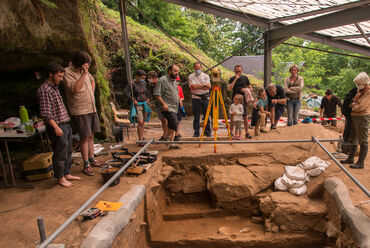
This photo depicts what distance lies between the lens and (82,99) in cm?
386

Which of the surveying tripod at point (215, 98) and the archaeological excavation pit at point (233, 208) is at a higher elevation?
the surveying tripod at point (215, 98)

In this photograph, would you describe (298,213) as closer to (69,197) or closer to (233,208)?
(233,208)

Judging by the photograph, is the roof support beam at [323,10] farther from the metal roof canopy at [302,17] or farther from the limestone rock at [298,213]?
the limestone rock at [298,213]

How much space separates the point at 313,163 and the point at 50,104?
4.55 m

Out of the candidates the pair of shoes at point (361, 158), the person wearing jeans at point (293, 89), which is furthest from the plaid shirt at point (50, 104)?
the person wearing jeans at point (293, 89)

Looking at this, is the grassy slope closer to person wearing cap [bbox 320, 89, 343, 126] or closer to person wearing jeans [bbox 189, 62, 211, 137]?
person wearing jeans [bbox 189, 62, 211, 137]

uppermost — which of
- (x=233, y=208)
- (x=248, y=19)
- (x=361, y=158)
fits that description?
(x=248, y=19)

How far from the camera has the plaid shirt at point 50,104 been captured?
333 cm

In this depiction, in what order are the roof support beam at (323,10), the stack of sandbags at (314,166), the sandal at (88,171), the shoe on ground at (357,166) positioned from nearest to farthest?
the sandal at (88,171), the shoe on ground at (357,166), the stack of sandbags at (314,166), the roof support beam at (323,10)

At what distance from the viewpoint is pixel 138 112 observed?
17.9ft

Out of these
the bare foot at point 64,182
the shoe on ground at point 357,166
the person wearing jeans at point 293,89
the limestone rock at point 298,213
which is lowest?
the limestone rock at point 298,213

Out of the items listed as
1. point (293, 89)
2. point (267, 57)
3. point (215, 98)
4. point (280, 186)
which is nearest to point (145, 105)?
point (215, 98)

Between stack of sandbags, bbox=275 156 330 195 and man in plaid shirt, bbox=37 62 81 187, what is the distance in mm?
3693

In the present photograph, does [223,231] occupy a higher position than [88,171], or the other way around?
[88,171]
